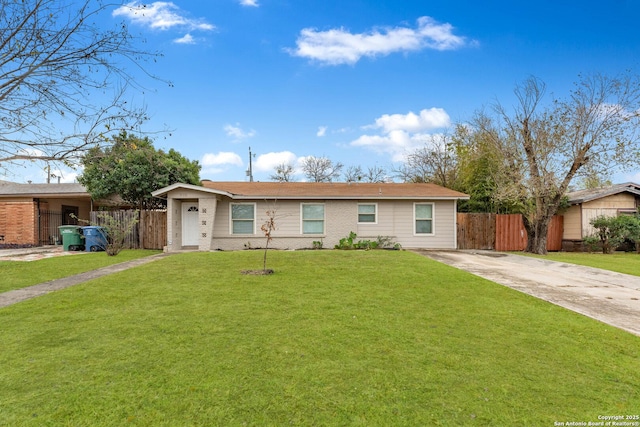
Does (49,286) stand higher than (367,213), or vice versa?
(367,213)

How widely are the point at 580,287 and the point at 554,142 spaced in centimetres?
1080

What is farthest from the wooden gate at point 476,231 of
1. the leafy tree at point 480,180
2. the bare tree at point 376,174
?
the bare tree at point 376,174

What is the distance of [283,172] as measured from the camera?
3900cm

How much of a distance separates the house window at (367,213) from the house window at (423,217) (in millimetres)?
2036

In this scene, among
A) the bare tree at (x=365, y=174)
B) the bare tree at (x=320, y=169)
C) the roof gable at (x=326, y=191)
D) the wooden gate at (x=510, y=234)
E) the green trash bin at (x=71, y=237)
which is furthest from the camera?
the bare tree at (x=320, y=169)

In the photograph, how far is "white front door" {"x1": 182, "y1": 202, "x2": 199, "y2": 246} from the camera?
16.2 m

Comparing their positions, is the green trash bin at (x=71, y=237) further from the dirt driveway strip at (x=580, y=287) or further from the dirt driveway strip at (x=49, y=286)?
the dirt driveway strip at (x=580, y=287)

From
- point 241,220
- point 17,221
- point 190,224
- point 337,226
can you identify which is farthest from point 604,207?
point 17,221

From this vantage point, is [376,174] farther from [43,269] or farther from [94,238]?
[43,269]

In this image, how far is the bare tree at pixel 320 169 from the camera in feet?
128

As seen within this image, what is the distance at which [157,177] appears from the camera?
17.5m

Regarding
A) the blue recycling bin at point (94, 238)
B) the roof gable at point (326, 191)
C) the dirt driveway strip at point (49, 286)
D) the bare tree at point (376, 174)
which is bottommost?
the dirt driveway strip at point (49, 286)

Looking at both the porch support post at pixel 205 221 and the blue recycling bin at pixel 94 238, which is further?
the blue recycling bin at pixel 94 238

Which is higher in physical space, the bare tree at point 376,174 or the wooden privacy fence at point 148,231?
the bare tree at point 376,174
